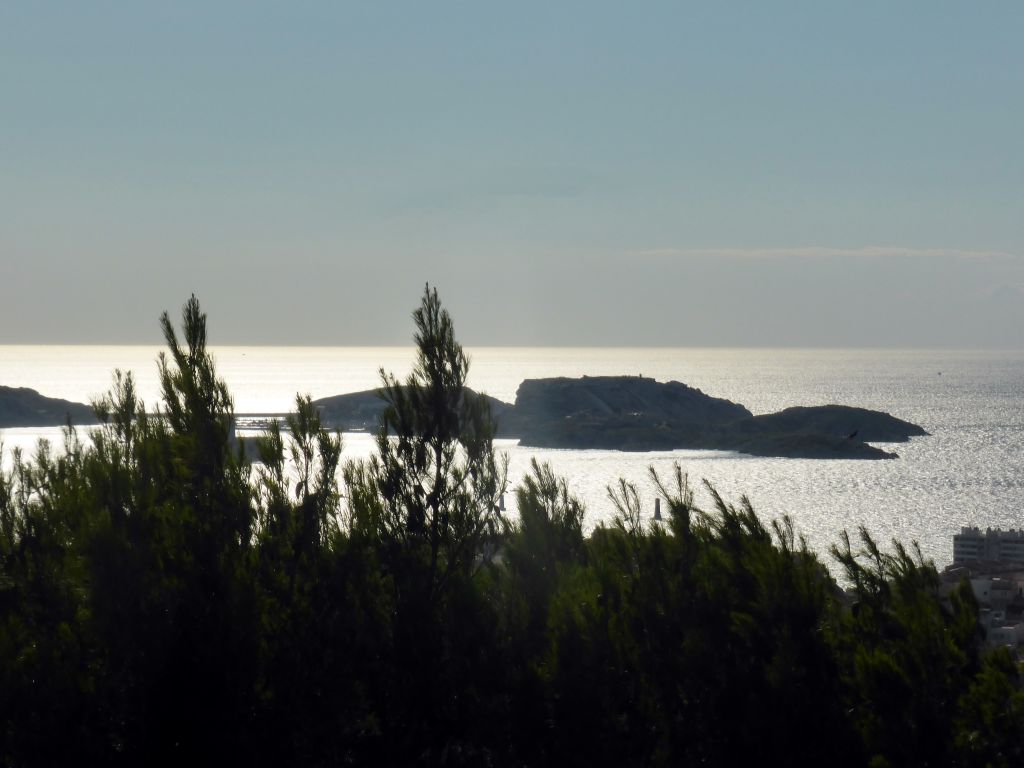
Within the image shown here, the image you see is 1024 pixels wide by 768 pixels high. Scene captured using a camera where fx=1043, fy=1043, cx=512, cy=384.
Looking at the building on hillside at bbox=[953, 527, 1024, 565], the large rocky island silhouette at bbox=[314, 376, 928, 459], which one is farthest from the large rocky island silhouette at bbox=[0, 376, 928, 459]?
the building on hillside at bbox=[953, 527, 1024, 565]

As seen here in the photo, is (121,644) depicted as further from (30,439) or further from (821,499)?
(30,439)

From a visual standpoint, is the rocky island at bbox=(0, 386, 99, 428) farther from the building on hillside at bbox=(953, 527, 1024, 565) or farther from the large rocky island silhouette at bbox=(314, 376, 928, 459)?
the building on hillside at bbox=(953, 527, 1024, 565)

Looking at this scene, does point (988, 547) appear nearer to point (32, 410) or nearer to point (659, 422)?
point (659, 422)

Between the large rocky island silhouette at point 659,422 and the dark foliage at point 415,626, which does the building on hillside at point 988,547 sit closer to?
the dark foliage at point 415,626

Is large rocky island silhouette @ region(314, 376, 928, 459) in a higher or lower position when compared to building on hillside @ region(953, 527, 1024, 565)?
higher

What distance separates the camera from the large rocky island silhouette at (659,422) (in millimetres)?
121625

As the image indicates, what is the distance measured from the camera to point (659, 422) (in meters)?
136

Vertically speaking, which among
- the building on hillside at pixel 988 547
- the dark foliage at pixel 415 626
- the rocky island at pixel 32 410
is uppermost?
the rocky island at pixel 32 410

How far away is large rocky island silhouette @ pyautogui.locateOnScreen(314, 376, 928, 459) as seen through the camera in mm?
121625

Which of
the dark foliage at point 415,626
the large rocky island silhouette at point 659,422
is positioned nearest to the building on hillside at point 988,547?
the dark foliage at point 415,626

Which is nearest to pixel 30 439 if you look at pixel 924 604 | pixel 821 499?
pixel 821 499

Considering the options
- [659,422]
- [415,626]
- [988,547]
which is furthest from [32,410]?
[415,626]

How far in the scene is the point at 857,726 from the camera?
1124 cm

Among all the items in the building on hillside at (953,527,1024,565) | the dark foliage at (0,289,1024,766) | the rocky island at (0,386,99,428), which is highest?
the rocky island at (0,386,99,428)
